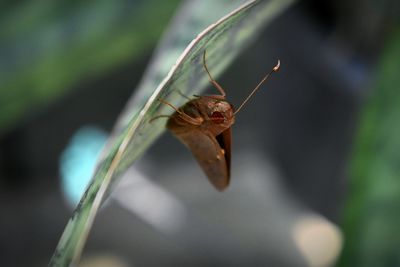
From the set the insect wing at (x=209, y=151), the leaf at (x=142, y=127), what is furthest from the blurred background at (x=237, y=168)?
the leaf at (x=142, y=127)

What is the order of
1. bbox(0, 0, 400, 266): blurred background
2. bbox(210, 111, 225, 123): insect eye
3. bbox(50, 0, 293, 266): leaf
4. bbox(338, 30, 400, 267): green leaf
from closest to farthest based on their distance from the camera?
1. bbox(50, 0, 293, 266): leaf
2. bbox(338, 30, 400, 267): green leaf
3. bbox(210, 111, 225, 123): insect eye
4. bbox(0, 0, 400, 266): blurred background

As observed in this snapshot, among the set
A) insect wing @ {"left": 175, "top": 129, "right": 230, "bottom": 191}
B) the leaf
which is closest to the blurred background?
insect wing @ {"left": 175, "top": 129, "right": 230, "bottom": 191}

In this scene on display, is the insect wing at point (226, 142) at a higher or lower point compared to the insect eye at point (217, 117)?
lower

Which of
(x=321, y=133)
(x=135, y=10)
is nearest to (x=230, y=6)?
(x=135, y=10)

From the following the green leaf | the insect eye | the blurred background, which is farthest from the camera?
the blurred background

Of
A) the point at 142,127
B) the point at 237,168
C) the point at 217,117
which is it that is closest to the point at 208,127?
the point at 217,117

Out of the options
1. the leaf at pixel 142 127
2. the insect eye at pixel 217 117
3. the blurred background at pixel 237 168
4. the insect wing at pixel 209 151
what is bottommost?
the blurred background at pixel 237 168

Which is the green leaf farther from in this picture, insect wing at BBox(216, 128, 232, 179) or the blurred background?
the blurred background

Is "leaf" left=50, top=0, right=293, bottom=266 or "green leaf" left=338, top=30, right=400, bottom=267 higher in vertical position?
"leaf" left=50, top=0, right=293, bottom=266

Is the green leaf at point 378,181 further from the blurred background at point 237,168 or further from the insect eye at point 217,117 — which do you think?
the blurred background at point 237,168
